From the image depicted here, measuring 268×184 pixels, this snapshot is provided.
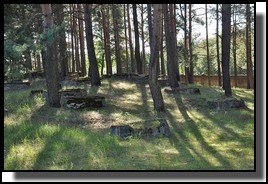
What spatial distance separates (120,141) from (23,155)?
95.0 inches

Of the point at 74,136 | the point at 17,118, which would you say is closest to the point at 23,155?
the point at 74,136

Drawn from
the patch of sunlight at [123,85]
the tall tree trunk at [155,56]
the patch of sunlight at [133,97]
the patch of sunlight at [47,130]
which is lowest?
the patch of sunlight at [47,130]

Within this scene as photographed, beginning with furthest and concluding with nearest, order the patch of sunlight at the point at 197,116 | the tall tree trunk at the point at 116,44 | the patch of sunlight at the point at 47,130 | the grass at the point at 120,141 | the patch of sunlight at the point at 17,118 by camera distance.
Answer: the tall tree trunk at the point at 116,44
the patch of sunlight at the point at 197,116
the patch of sunlight at the point at 17,118
the patch of sunlight at the point at 47,130
the grass at the point at 120,141

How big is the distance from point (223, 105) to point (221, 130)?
285 cm

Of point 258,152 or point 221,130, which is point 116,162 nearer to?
point 258,152

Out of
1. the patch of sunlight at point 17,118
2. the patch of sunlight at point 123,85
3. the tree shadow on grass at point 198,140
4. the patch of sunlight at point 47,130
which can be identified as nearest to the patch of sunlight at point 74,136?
the patch of sunlight at point 47,130

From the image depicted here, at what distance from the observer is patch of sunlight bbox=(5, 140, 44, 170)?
6020 mm

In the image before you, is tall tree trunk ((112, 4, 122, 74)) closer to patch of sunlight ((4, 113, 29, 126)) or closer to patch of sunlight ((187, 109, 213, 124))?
patch of sunlight ((187, 109, 213, 124))

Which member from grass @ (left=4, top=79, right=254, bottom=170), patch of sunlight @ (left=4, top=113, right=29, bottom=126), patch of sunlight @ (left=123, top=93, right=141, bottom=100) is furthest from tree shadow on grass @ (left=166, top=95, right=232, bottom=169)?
patch of sunlight @ (left=4, top=113, right=29, bottom=126)

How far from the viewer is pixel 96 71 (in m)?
17.5

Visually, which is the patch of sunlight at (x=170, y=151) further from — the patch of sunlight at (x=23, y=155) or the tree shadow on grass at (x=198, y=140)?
the patch of sunlight at (x=23, y=155)

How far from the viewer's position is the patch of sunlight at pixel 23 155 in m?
6.02

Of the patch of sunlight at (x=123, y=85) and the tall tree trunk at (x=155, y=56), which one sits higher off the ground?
the tall tree trunk at (x=155, y=56)

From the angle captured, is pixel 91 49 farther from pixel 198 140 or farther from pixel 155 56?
pixel 198 140
